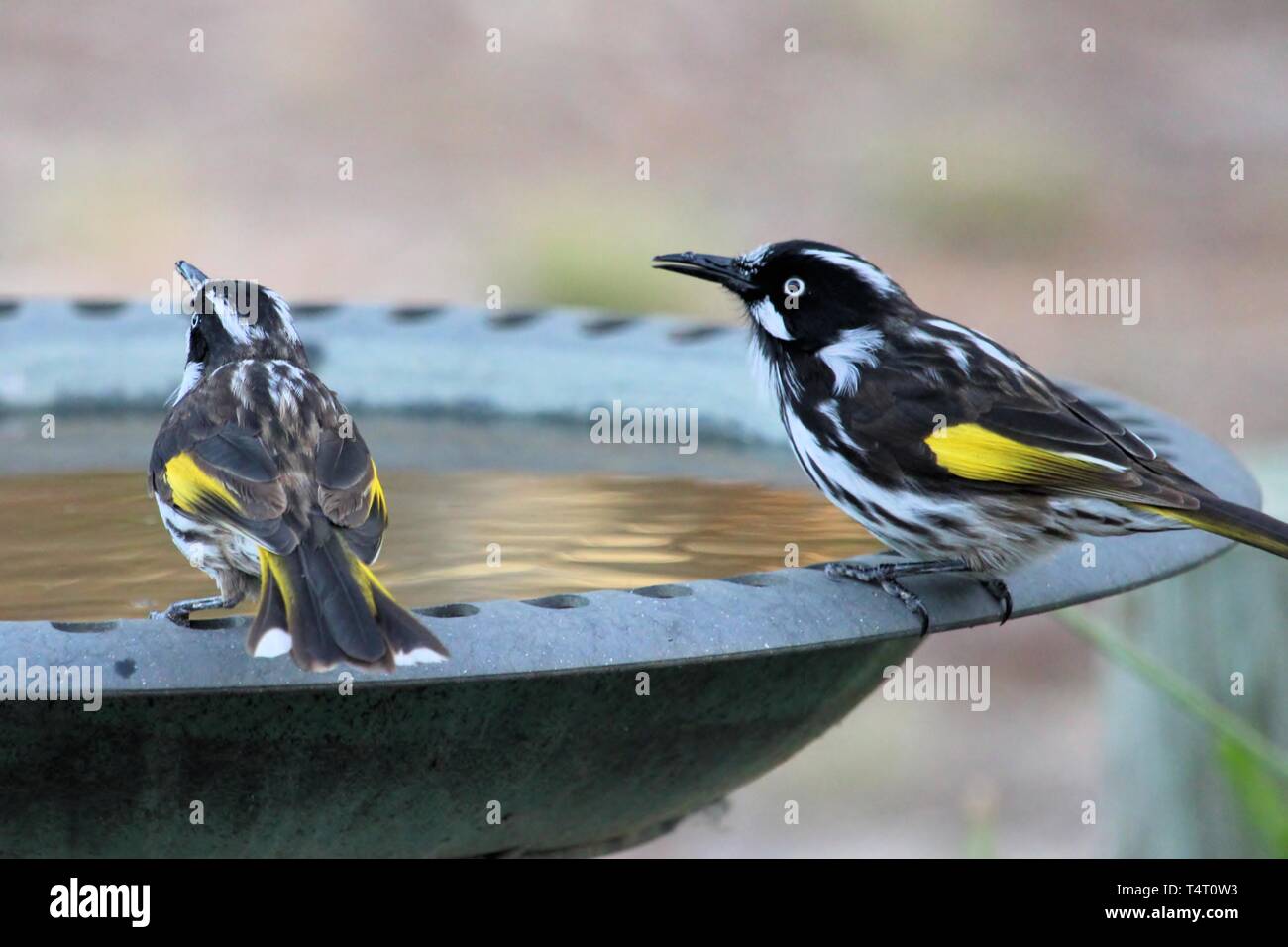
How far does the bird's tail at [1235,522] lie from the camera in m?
3.89

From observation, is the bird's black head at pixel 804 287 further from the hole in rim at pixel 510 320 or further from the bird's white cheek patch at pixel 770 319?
the hole in rim at pixel 510 320

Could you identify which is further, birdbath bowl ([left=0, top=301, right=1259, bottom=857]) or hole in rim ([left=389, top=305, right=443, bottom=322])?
hole in rim ([left=389, top=305, right=443, bottom=322])

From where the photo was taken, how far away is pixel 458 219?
573 inches

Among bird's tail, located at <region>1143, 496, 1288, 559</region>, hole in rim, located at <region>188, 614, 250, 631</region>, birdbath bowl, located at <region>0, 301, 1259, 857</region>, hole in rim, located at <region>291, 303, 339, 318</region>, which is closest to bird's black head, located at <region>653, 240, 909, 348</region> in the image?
birdbath bowl, located at <region>0, 301, 1259, 857</region>

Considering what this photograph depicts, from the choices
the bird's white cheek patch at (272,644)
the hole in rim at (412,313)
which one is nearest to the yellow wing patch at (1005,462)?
the bird's white cheek patch at (272,644)

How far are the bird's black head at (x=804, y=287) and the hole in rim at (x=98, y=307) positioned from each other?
221cm

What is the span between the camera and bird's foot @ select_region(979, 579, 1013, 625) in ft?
13.0

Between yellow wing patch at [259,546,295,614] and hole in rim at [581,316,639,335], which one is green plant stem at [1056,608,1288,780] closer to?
yellow wing patch at [259,546,295,614]

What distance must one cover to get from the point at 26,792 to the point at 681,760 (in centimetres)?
125

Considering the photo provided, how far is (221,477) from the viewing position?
3910mm

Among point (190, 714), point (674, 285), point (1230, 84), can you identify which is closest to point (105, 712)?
point (190, 714)

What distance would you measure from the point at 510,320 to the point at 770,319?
155 centimetres

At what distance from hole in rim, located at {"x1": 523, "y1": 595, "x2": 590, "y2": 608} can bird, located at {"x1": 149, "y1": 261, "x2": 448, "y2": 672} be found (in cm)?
25

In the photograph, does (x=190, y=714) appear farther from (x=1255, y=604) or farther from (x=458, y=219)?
(x=458, y=219)
